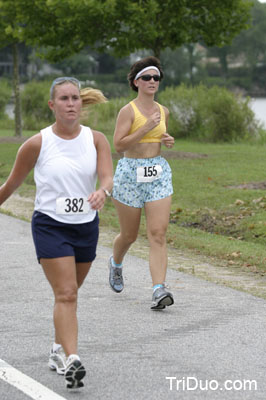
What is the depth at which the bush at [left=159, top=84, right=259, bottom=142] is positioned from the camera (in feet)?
89.8

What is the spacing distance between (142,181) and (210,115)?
2108 cm

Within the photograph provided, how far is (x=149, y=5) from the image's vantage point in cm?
1895

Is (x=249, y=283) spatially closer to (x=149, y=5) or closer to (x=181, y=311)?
(x=181, y=311)

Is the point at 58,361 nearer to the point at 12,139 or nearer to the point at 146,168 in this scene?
the point at 146,168

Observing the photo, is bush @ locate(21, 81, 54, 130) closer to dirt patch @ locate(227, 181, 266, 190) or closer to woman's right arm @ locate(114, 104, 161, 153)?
dirt patch @ locate(227, 181, 266, 190)

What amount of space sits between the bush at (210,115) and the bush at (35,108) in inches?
358

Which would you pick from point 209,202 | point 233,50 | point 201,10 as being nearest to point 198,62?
point 233,50

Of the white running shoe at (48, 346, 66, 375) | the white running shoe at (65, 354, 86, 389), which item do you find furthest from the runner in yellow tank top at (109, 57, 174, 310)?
the white running shoe at (65, 354, 86, 389)

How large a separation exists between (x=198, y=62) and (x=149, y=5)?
72377 millimetres

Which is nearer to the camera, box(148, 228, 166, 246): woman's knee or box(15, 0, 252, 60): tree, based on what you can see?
box(148, 228, 166, 246): woman's knee

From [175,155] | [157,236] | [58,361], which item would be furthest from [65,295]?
[175,155]

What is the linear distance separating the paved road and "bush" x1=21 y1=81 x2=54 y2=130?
97.6ft

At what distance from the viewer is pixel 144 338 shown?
19.8ft

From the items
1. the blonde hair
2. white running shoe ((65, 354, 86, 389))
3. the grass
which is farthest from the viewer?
the grass
